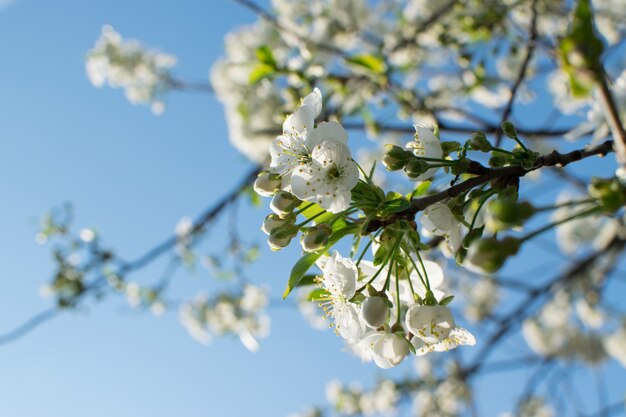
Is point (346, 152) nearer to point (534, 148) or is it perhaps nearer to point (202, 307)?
point (534, 148)

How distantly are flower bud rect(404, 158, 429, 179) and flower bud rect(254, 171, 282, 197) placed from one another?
0.33 m

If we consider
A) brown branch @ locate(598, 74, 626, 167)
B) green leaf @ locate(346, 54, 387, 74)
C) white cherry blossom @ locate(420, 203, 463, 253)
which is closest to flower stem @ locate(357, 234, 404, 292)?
white cherry blossom @ locate(420, 203, 463, 253)

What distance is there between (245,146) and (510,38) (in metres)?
Answer: 2.65

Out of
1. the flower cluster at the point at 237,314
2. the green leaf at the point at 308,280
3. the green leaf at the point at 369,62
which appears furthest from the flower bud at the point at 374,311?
the flower cluster at the point at 237,314

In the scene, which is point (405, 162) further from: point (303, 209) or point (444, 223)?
point (303, 209)

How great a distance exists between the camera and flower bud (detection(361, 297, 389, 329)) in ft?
4.11

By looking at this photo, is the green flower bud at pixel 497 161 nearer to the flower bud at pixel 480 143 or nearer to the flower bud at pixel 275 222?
the flower bud at pixel 480 143

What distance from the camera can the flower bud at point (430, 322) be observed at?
1.29 metres

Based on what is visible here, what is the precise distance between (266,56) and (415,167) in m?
2.36

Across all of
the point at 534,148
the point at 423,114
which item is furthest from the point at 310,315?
the point at 534,148

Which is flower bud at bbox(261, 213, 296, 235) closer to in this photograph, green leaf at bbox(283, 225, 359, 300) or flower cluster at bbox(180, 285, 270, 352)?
green leaf at bbox(283, 225, 359, 300)

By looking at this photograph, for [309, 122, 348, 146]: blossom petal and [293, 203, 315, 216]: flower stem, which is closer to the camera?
[309, 122, 348, 146]: blossom petal

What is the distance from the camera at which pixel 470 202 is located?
1.38 meters

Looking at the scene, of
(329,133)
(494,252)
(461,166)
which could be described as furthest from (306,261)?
(494,252)
